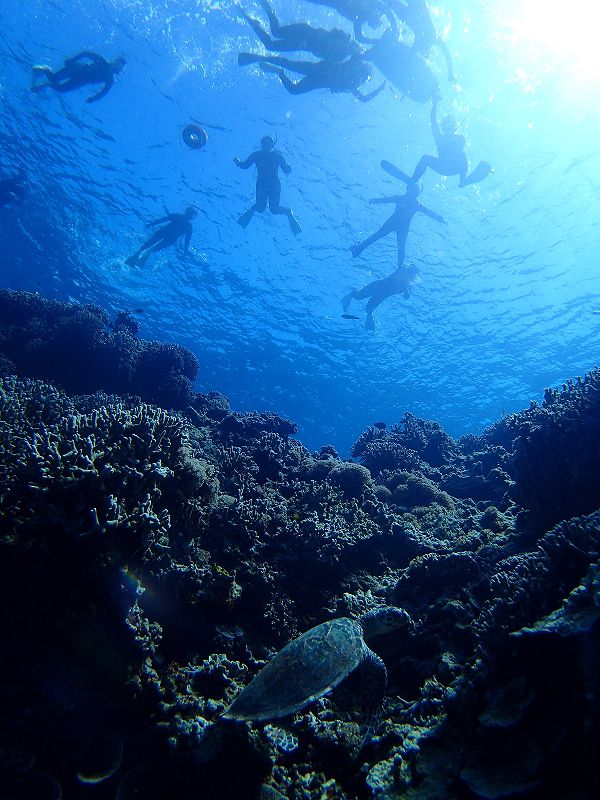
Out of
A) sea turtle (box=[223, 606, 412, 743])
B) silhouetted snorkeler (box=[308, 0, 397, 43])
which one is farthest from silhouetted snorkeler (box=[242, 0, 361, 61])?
sea turtle (box=[223, 606, 412, 743])

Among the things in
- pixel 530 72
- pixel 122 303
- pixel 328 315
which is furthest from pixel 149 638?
pixel 122 303

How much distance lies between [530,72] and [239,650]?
2305 centimetres

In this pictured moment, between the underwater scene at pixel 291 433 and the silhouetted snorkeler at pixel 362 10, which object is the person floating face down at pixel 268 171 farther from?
the silhouetted snorkeler at pixel 362 10

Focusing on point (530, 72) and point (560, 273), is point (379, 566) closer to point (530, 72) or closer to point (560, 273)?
point (530, 72)

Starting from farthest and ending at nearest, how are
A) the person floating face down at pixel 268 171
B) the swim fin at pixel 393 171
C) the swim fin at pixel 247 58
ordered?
1. the person floating face down at pixel 268 171
2. the swim fin at pixel 393 171
3. the swim fin at pixel 247 58

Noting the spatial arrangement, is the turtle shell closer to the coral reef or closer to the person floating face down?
the coral reef

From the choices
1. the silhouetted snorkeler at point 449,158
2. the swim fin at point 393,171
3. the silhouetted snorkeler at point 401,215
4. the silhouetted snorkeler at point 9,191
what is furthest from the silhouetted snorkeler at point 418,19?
the silhouetted snorkeler at point 9,191

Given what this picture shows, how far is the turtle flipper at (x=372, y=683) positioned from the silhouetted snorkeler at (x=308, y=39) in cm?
1656

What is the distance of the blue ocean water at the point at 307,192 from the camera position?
16422 millimetres

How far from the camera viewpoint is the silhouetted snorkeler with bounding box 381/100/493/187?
14.0 meters

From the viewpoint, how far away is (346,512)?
6.32 meters

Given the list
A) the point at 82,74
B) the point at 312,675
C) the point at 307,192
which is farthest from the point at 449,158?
the point at 312,675

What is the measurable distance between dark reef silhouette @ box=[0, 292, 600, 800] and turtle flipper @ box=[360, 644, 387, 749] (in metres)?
0.12

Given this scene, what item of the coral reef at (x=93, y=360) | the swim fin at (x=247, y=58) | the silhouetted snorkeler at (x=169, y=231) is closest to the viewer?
the coral reef at (x=93, y=360)
